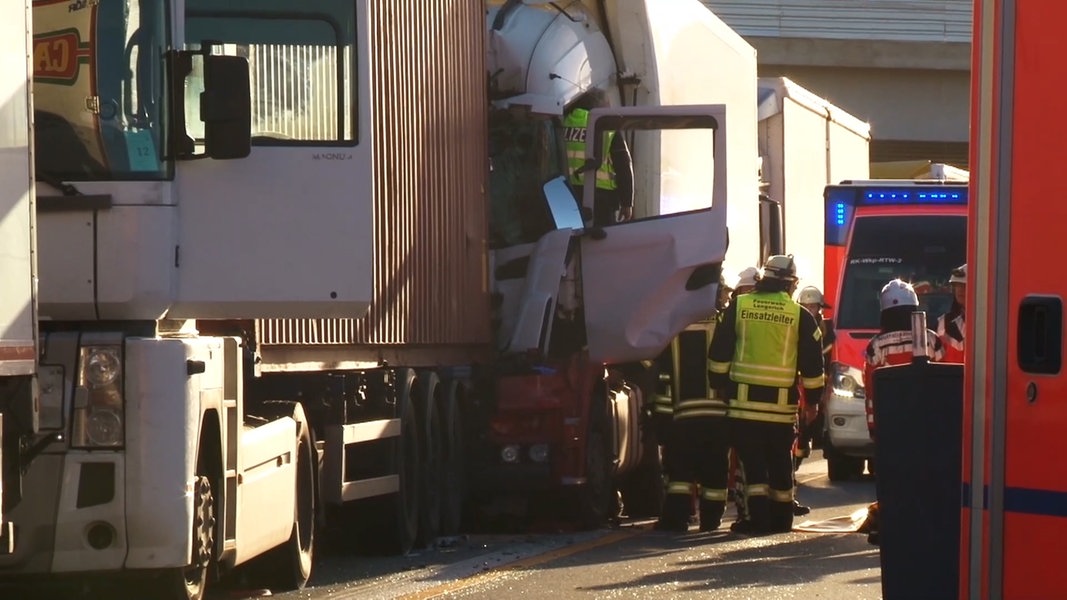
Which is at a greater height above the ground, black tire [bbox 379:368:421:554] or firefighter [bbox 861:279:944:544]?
firefighter [bbox 861:279:944:544]

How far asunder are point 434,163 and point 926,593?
7.24m

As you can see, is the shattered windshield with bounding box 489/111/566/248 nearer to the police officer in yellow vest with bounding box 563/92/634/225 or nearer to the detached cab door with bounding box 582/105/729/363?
the police officer in yellow vest with bounding box 563/92/634/225

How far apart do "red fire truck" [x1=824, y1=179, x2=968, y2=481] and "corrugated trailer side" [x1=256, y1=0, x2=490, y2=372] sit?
20.6ft

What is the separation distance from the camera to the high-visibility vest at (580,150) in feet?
46.7

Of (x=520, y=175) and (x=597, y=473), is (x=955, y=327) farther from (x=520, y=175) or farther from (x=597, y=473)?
(x=520, y=175)

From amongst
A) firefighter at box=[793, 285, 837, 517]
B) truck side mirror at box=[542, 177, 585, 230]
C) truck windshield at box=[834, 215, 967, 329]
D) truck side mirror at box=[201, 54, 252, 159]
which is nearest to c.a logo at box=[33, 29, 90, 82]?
truck side mirror at box=[201, 54, 252, 159]

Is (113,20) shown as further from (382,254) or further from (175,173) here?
(382,254)

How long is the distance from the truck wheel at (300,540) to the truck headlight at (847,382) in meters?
9.12

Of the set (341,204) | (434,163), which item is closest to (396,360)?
(434,163)

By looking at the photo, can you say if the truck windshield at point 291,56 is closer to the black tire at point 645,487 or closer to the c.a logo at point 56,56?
the c.a logo at point 56,56

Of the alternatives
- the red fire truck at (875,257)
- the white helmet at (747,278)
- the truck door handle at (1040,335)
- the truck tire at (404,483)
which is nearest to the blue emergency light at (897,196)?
the red fire truck at (875,257)

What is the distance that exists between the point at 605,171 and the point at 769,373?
1.71m

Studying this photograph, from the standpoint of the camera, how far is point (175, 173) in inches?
346

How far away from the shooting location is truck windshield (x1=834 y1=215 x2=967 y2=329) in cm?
2005
